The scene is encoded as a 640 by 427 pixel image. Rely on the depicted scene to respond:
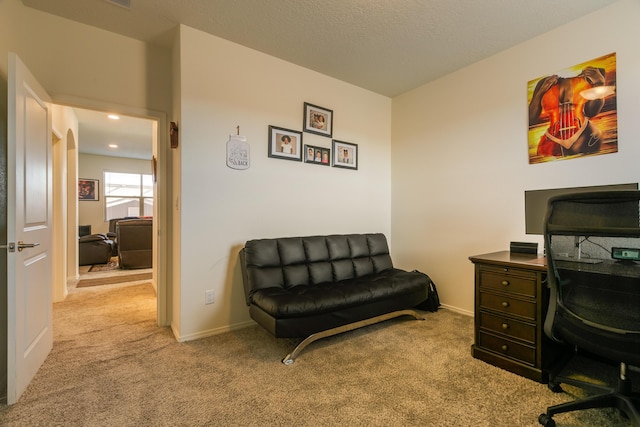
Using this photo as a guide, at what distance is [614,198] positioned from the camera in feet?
4.08

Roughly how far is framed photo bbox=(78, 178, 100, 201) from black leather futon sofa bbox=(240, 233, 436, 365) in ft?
25.4

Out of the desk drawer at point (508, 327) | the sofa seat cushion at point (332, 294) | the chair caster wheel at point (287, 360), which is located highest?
the sofa seat cushion at point (332, 294)

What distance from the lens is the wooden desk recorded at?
1.88m

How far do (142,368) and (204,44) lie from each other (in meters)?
2.64

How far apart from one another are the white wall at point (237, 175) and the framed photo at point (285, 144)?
6cm

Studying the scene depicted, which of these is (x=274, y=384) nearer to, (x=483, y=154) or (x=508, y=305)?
(x=508, y=305)

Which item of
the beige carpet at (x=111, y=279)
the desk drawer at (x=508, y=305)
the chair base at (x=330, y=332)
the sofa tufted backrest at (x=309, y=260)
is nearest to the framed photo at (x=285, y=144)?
the sofa tufted backrest at (x=309, y=260)

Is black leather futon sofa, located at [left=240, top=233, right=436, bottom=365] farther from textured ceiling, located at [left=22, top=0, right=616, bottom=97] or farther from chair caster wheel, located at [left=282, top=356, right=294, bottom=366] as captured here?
textured ceiling, located at [left=22, top=0, right=616, bottom=97]

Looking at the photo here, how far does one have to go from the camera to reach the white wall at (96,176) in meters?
7.92

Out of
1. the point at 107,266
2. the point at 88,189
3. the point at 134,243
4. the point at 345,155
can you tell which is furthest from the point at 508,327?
the point at 88,189

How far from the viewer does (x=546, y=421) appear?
56.5 inches

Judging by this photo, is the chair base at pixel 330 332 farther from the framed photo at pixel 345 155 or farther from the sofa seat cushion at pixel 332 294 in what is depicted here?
the framed photo at pixel 345 155

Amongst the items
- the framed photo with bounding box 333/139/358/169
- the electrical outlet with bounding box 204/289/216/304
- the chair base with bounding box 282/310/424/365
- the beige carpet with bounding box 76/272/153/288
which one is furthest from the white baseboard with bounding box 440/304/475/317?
the beige carpet with bounding box 76/272/153/288

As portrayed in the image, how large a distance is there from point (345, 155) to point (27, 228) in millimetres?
2845
